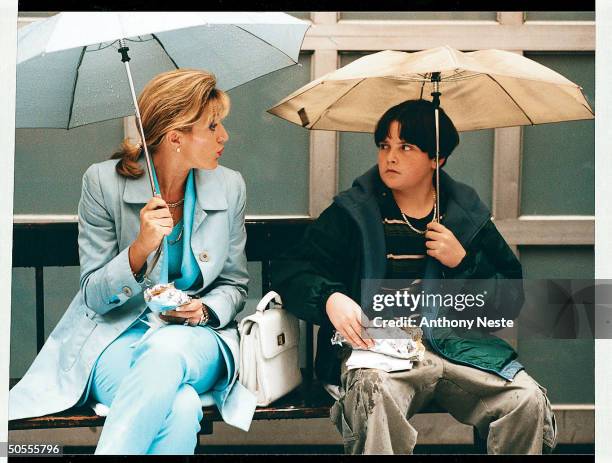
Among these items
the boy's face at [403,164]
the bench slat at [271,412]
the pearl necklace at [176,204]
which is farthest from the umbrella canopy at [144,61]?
the bench slat at [271,412]

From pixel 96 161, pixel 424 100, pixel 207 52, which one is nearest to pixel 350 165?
pixel 424 100

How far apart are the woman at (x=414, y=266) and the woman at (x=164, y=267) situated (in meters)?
0.30

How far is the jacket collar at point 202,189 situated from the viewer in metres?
3.49

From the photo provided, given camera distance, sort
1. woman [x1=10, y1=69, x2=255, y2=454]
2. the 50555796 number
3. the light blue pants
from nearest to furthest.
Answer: the light blue pants, woman [x1=10, y1=69, x2=255, y2=454], the 50555796 number

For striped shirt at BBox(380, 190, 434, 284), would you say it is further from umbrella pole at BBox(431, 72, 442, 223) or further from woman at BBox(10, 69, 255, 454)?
woman at BBox(10, 69, 255, 454)

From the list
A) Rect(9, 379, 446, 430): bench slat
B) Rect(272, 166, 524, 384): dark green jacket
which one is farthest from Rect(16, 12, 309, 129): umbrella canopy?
Rect(9, 379, 446, 430): bench slat

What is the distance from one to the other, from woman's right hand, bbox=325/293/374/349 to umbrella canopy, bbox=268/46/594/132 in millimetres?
714

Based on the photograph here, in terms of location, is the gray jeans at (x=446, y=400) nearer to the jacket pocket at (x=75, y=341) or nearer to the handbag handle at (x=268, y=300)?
the handbag handle at (x=268, y=300)

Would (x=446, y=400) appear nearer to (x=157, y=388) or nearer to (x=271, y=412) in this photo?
(x=271, y=412)

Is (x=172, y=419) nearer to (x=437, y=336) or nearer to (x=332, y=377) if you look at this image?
(x=332, y=377)

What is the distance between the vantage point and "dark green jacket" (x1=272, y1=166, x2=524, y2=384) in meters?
3.49

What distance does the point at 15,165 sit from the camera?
371cm

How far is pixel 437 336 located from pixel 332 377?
441mm

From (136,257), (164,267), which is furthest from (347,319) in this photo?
(136,257)
